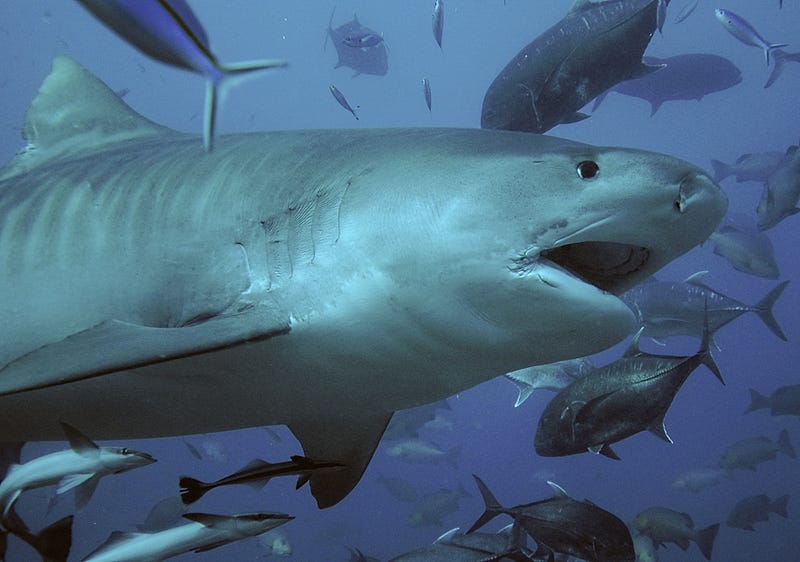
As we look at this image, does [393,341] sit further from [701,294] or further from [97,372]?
[701,294]

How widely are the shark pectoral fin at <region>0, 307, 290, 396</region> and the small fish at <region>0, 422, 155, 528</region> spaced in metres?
0.65

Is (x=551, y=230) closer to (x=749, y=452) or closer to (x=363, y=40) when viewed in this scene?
(x=363, y=40)

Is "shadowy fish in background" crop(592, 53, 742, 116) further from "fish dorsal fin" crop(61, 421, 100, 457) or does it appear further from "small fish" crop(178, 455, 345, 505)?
"fish dorsal fin" crop(61, 421, 100, 457)

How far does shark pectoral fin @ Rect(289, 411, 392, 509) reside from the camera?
3275 mm

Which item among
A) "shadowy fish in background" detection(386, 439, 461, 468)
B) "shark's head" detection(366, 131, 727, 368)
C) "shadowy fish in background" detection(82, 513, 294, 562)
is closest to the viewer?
"shark's head" detection(366, 131, 727, 368)

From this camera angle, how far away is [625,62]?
160 inches

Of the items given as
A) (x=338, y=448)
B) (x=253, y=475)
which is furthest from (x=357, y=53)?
(x=253, y=475)

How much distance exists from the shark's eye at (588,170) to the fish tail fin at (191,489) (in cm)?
174

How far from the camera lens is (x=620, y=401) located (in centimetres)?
368

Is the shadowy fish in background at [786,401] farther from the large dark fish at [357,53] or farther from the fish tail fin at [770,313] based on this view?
the large dark fish at [357,53]

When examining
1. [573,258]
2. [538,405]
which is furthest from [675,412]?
[573,258]

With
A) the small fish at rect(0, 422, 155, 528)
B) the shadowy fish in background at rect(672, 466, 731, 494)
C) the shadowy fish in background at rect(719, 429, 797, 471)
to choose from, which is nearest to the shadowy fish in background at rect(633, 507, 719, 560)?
the small fish at rect(0, 422, 155, 528)

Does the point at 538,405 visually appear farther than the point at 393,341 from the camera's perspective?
Yes

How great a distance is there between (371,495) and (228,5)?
42.7 metres
